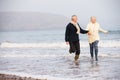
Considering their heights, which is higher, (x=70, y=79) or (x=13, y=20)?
(x=70, y=79)

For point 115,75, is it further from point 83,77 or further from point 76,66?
point 76,66

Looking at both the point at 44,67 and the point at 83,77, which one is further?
the point at 44,67

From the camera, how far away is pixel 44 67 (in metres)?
13.5

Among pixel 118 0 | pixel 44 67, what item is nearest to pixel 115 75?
pixel 44 67

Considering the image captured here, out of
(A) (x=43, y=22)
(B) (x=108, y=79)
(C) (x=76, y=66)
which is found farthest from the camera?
(A) (x=43, y=22)

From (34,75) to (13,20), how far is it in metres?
85.4

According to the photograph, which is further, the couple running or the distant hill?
the distant hill

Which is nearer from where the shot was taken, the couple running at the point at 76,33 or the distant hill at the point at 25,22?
the couple running at the point at 76,33

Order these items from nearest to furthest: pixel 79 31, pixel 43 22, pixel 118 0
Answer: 1. pixel 79 31
2. pixel 118 0
3. pixel 43 22

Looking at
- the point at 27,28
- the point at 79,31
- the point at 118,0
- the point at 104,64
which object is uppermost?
the point at 79,31

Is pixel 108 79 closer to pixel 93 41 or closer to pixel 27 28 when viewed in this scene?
pixel 93 41

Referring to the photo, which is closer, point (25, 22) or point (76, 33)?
point (76, 33)

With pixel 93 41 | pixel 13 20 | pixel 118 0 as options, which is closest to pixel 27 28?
pixel 13 20

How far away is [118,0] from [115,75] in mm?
62528
